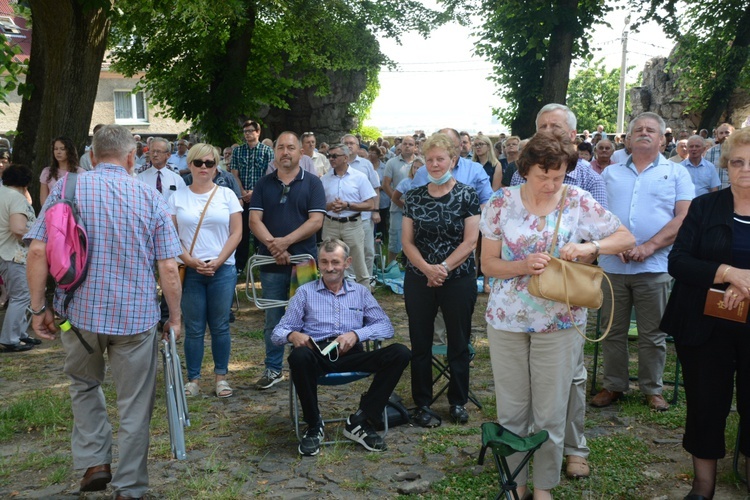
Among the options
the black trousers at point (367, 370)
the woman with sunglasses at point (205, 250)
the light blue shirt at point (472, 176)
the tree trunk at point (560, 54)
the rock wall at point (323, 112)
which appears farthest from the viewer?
the rock wall at point (323, 112)

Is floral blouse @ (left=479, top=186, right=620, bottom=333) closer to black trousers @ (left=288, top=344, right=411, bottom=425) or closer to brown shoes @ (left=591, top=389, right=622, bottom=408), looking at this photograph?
black trousers @ (left=288, top=344, right=411, bottom=425)

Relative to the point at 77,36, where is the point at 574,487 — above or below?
below

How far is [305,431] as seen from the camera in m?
5.45

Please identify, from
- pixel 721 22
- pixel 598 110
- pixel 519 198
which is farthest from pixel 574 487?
pixel 598 110

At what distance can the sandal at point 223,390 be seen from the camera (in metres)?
6.55

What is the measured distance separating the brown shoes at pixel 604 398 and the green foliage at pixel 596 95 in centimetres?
5410

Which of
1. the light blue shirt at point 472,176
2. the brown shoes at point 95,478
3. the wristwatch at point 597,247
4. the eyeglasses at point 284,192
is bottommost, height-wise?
the brown shoes at point 95,478

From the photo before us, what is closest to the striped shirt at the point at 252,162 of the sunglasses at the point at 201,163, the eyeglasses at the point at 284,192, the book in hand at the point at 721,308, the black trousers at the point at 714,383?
the eyeglasses at the point at 284,192

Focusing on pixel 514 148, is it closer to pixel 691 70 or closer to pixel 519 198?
pixel 519 198

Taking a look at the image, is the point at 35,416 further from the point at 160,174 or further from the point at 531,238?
the point at 531,238

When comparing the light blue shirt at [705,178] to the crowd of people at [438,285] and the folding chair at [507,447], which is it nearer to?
the crowd of people at [438,285]

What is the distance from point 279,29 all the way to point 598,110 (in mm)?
44540

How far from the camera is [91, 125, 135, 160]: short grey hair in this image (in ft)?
14.2

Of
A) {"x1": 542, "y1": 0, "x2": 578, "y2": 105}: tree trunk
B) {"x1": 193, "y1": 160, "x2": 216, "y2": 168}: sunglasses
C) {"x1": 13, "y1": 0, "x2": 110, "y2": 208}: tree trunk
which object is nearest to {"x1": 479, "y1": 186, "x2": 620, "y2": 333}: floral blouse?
{"x1": 193, "y1": 160, "x2": 216, "y2": 168}: sunglasses
